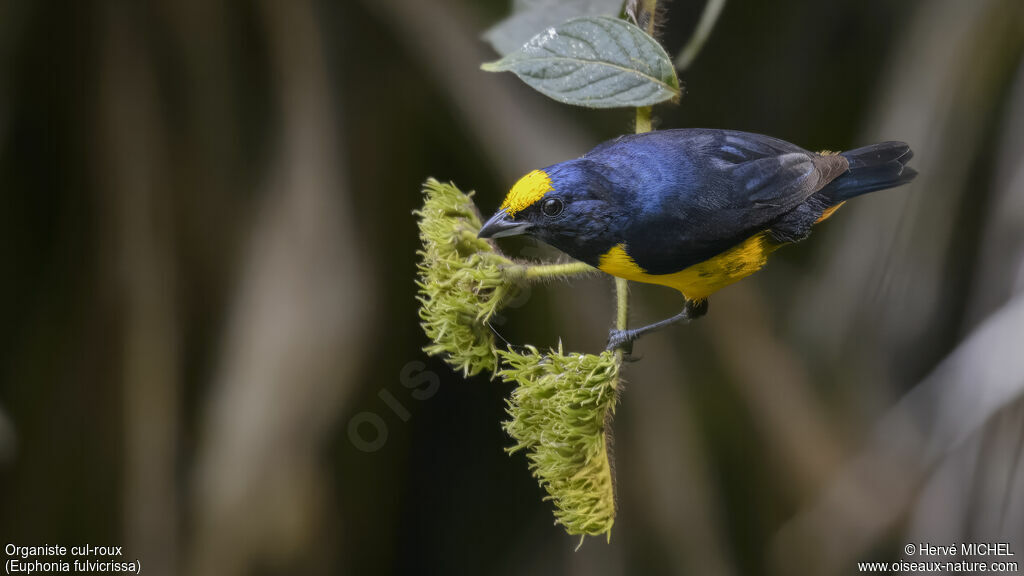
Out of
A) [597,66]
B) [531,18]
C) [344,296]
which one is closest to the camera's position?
[597,66]

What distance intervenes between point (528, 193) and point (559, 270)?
0.11 m

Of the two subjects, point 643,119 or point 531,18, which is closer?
point 643,119

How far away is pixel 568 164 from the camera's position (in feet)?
2.29

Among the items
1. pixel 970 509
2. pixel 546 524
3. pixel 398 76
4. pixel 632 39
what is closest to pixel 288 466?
pixel 546 524

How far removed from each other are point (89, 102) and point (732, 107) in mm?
1418

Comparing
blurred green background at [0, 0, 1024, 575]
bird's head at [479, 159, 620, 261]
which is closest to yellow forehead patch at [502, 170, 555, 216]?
bird's head at [479, 159, 620, 261]

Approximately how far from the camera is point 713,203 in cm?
70

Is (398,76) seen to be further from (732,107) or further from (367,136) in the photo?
(732,107)

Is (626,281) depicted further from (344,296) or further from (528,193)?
(344,296)

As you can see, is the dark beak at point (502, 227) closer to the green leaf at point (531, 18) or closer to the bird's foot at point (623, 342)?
the bird's foot at point (623, 342)

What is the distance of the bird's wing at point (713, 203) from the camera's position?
69 centimetres

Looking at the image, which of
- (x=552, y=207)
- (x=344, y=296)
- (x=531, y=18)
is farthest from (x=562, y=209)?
(x=344, y=296)

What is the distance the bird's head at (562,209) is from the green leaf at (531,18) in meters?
0.23

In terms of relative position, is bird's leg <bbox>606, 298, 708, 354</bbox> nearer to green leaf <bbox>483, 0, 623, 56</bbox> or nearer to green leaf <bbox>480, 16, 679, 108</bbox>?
green leaf <bbox>480, 16, 679, 108</bbox>
